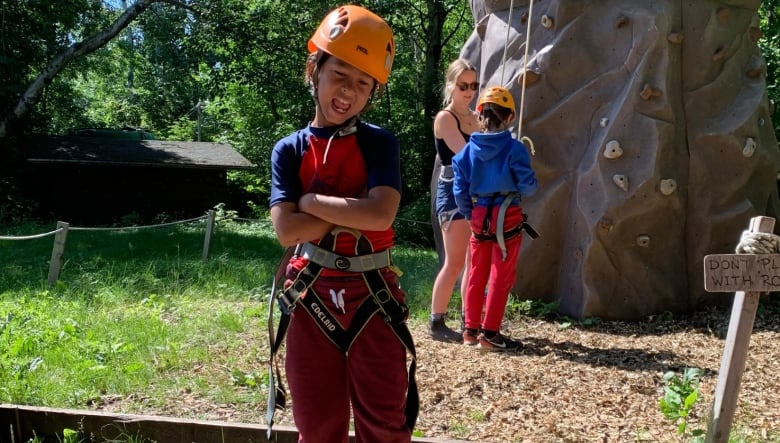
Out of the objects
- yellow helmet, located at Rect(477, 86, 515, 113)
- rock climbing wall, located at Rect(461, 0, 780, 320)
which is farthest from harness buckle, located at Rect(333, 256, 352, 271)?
rock climbing wall, located at Rect(461, 0, 780, 320)

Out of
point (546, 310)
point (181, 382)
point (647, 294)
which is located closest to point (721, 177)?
point (647, 294)

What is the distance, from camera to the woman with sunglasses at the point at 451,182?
4879 millimetres

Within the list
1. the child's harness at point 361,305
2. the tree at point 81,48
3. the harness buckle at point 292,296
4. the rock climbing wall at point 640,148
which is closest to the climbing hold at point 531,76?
the rock climbing wall at point 640,148

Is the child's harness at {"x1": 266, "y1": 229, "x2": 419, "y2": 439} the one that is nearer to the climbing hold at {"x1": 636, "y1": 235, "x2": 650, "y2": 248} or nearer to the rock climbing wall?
the rock climbing wall

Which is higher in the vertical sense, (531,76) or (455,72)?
(531,76)

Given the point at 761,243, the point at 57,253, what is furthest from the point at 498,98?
the point at 57,253

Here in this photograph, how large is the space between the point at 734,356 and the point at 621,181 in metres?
3.43

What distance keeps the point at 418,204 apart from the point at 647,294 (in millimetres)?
12675

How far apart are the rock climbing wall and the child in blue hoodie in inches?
56.1

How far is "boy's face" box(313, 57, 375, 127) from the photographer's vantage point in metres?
2.21

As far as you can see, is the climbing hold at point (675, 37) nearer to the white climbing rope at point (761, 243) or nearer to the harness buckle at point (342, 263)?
the white climbing rope at point (761, 243)

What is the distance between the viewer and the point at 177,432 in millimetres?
3271

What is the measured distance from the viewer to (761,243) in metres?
2.37

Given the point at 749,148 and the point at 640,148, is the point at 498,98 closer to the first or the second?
the point at 640,148
